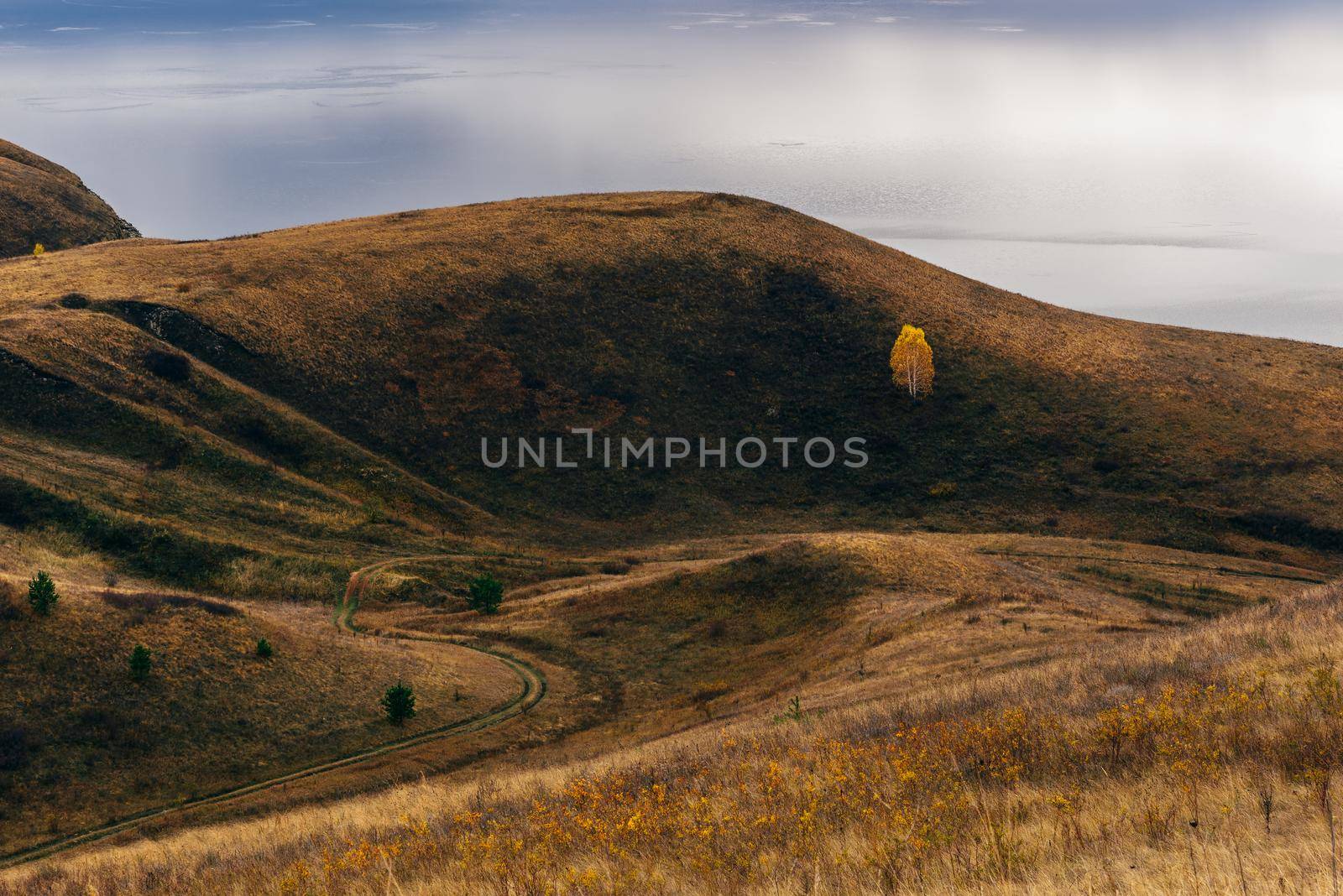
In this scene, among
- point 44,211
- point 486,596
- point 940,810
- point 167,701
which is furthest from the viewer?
point 44,211

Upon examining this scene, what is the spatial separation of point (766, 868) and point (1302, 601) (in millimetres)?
18655

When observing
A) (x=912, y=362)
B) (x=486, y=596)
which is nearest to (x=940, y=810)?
(x=486, y=596)

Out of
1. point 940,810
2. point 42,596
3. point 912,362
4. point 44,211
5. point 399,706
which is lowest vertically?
point 399,706

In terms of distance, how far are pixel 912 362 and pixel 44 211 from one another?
356 feet

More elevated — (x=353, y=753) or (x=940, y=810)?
(x=940, y=810)

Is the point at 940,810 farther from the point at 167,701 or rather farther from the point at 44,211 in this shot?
the point at 44,211

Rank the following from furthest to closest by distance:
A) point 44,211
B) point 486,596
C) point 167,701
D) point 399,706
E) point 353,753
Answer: point 44,211, point 486,596, point 399,706, point 353,753, point 167,701

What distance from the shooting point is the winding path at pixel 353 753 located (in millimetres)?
24781

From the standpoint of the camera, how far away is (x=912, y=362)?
83.9m

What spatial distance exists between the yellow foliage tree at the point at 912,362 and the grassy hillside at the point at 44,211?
99.6 metres

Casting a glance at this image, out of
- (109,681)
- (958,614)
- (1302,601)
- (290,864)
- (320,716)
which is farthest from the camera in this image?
(958,614)

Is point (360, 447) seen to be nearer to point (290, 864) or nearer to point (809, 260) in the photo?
point (809, 260)

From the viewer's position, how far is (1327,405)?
82.5 metres

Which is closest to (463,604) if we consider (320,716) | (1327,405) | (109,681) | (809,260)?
(320,716)
